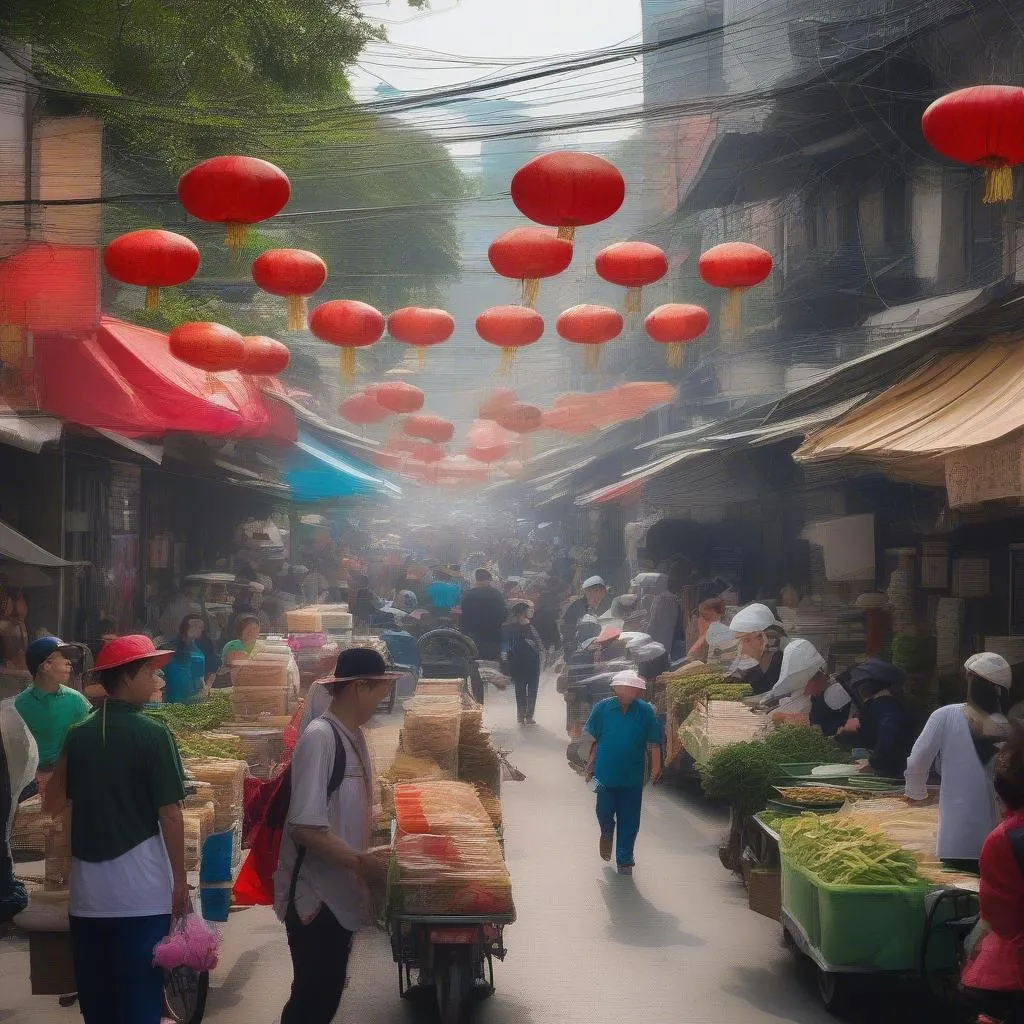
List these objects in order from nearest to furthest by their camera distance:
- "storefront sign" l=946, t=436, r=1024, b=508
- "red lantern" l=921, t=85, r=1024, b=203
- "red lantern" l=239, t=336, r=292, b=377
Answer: "storefront sign" l=946, t=436, r=1024, b=508 < "red lantern" l=921, t=85, r=1024, b=203 < "red lantern" l=239, t=336, r=292, b=377

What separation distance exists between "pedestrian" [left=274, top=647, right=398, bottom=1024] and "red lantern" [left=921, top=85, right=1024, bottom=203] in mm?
5266

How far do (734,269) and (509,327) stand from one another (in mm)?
2867

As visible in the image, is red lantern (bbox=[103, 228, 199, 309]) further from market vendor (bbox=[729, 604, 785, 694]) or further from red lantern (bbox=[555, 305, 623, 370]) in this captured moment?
market vendor (bbox=[729, 604, 785, 694])

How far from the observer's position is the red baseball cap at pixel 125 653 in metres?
5.29

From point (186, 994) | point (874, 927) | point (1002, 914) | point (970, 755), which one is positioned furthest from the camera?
point (970, 755)

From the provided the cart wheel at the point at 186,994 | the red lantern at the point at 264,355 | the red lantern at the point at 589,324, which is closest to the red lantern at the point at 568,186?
the red lantern at the point at 589,324

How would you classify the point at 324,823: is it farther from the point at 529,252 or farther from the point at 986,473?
the point at 529,252

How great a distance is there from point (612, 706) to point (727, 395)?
15863 millimetres

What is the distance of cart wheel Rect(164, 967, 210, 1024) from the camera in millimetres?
6297

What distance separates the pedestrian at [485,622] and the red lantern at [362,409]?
4.10 meters

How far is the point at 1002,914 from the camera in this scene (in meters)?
5.24

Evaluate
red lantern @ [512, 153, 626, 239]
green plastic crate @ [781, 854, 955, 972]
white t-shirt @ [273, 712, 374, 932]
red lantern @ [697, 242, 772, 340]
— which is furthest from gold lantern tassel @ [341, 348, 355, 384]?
white t-shirt @ [273, 712, 374, 932]

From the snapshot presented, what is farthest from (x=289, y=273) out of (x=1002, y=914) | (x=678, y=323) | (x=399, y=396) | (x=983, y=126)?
(x=399, y=396)

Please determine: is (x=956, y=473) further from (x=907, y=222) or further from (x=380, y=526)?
(x=380, y=526)
